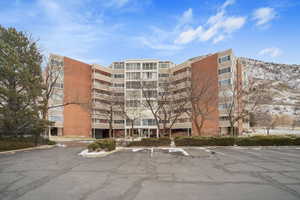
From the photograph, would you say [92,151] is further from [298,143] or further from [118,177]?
[298,143]

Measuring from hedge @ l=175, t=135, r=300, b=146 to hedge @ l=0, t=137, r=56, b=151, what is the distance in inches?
624

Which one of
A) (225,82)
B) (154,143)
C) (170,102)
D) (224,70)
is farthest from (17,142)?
(224,70)

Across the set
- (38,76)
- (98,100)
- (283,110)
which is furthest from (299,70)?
(38,76)

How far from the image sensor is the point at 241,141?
20922 millimetres

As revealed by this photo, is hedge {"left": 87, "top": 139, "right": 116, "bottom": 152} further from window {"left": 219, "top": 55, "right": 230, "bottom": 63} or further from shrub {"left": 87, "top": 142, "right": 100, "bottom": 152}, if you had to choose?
window {"left": 219, "top": 55, "right": 230, "bottom": 63}

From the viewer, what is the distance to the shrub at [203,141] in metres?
20.7

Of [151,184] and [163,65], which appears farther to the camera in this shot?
[163,65]

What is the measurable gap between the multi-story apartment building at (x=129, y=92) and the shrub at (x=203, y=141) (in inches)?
604

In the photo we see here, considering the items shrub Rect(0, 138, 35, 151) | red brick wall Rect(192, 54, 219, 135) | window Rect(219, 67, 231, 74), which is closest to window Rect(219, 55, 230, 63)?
red brick wall Rect(192, 54, 219, 135)

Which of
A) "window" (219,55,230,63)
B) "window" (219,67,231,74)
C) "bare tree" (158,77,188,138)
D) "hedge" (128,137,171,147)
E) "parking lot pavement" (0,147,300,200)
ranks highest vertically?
"window" (219,55,230,63)

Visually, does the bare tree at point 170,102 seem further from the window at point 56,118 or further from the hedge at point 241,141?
the window at point 56,118

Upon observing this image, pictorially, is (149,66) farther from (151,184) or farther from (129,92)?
(151,184)

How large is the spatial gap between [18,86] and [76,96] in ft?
80.7

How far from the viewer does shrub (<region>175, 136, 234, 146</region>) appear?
2072 cm
